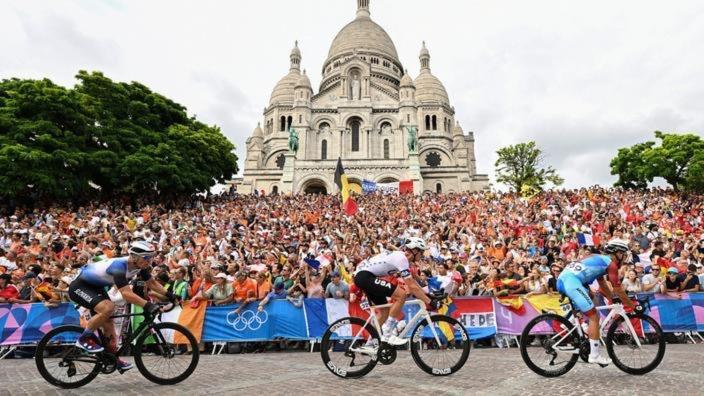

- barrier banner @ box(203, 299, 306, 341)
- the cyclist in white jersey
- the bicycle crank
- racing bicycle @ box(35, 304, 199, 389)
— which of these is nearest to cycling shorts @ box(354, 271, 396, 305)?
the cyclist in white jersey

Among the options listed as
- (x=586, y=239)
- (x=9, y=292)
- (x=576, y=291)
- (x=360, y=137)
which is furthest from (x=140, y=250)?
(x=360, y=137)

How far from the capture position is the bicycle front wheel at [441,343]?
5586mm

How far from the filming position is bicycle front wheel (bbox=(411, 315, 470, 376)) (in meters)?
5.59

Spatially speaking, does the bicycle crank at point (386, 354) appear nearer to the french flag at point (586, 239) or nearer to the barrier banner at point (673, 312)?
the barrier banner at point (673, 312)

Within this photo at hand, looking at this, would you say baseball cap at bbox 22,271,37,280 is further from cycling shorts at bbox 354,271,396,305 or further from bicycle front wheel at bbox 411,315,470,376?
bicycle front wheel at bbox 411,315,470,376

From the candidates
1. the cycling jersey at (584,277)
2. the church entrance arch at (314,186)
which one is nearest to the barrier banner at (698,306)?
A: the cycling jersey at (584,277)

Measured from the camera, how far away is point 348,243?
14.9 metres

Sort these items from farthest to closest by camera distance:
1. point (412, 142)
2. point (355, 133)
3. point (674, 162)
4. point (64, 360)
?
point (355, 133), point (412, 142), point (674, 162), point (64, 360)

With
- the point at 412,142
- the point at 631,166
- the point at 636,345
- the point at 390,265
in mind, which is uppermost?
the point at 412,142

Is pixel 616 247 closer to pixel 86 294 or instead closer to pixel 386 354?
pixel 386 354

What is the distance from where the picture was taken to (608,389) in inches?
185

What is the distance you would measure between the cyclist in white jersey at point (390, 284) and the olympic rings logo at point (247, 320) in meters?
4.24

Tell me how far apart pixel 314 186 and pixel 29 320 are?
45.4 meters

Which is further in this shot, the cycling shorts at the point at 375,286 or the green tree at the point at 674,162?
the green tree at the point at 674,162
